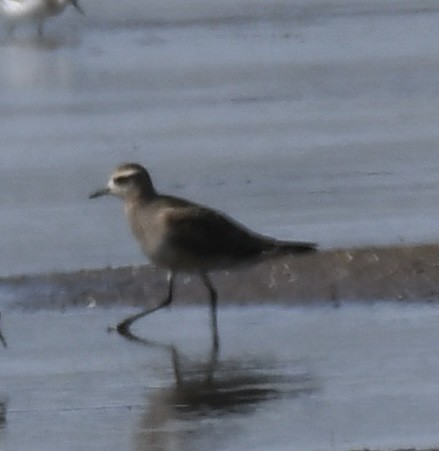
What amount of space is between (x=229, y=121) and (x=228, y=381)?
21.6 feet

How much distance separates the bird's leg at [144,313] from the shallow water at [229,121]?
100 centimetres

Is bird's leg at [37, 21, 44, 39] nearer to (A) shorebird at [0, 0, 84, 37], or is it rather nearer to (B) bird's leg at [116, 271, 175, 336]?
(A) shorebird at [0, 0, 84, 37]

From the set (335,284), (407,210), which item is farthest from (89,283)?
(407,210)

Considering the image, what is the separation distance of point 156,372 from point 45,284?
1.82m

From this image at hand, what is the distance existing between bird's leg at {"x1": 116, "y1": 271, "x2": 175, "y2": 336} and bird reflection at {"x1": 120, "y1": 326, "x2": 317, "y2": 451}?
417 millimetres

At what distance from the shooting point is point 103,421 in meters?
7.07

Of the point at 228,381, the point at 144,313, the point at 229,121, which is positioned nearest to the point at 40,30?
the point at 229,121

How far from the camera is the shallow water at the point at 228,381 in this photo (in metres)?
6.82

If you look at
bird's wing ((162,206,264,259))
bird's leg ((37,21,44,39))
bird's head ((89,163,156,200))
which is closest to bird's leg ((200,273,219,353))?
bird's wing ((162,206,264,259))

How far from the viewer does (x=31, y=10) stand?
69.2 feet

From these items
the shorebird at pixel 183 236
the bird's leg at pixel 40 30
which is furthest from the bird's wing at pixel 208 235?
the bird's leg at pixel 40 30

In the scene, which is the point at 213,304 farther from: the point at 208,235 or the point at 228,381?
the point at 228,381

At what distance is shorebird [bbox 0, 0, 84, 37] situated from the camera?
21.0 meters

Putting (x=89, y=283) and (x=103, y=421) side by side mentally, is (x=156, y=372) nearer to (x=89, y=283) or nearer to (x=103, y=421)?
(x=103, y=421)
